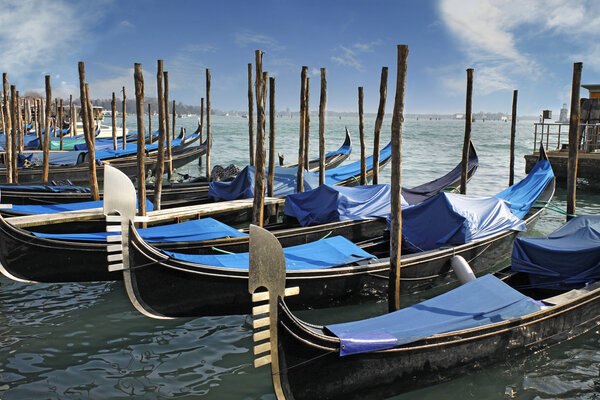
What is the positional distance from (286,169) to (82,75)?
15.1 ft

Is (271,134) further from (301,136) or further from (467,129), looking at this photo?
(467,129)

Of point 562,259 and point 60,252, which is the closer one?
point 562,259

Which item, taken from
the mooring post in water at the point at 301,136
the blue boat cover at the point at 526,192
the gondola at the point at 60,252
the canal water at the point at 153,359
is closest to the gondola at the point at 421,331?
the canal water at the point at 153,359

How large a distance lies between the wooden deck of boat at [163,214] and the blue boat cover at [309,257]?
252 cm

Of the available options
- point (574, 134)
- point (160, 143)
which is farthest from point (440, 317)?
point (160, 143)

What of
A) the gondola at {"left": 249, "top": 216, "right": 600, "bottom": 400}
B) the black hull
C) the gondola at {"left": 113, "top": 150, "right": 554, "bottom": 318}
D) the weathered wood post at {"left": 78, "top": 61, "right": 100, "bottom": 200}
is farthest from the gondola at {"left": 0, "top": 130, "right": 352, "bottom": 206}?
the black hull

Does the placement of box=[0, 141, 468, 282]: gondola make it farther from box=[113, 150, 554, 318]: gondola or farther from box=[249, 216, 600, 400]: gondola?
box=[249, 216, 600, 400]: gondola

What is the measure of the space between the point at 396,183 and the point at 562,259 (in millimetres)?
2044

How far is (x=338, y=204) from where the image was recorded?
830cm

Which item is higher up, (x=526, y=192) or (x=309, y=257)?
(x=526, y=192)

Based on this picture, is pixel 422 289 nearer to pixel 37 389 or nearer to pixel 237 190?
pixel 37 389

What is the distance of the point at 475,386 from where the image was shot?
4.44m

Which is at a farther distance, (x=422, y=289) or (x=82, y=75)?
(x=82, y=75)

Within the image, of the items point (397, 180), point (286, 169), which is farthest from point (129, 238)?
point (286, 169)
